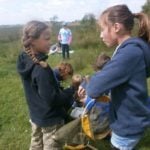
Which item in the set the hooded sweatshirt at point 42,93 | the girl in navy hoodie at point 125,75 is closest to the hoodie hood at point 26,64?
the hooded sweatshirt at point 42,93

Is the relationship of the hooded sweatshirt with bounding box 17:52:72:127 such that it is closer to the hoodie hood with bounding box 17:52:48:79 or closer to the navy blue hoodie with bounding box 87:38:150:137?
the hoodie hood with bounding box 17:52:48:79

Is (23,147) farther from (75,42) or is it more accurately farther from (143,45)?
(75,42)

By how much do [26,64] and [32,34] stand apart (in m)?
0.29

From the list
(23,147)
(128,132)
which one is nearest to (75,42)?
(23,147)

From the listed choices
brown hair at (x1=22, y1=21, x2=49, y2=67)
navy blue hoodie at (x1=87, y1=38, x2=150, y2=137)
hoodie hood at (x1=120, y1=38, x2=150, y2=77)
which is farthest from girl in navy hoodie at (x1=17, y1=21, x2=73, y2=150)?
hoodie hood at (x1=120, y1=38, x2=150, y2=77)

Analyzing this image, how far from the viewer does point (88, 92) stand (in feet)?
9.90

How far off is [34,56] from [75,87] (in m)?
0.70

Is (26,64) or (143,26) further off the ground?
(143,26)

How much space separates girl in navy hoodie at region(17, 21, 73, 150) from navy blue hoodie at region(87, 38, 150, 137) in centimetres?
64

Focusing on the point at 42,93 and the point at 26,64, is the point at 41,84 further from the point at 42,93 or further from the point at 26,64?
the point at 26,64

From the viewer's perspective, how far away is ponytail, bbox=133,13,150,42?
3027mm

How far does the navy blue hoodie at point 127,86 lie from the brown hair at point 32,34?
773 mm

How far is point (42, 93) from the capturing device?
355cm

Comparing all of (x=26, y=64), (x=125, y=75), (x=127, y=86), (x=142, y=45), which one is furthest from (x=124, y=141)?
(x=26, y=64)
